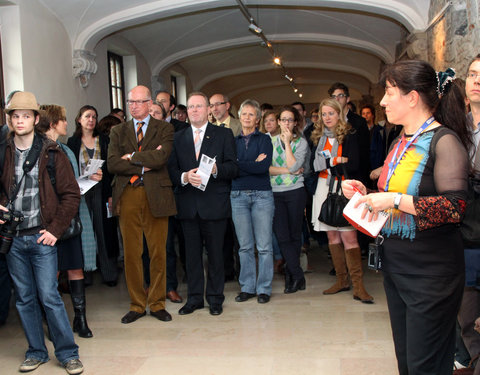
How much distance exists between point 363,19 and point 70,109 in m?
5.30

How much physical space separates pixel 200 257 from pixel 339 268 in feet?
4.16

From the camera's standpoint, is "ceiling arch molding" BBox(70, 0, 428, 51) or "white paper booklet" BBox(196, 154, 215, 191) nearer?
"white paper booklet" BBox(196, 154, 215, 191)

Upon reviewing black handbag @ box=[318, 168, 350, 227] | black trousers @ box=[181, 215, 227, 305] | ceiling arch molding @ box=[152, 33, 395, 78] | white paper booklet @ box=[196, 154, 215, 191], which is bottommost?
black trousers @ box=[181, 215, 227, 305]

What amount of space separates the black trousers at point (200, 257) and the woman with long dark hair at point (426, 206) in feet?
7.51

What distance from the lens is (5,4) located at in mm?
5715

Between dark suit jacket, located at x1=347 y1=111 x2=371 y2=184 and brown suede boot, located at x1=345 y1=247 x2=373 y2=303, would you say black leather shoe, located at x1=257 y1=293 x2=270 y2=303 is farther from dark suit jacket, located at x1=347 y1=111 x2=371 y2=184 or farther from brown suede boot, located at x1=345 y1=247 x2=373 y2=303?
dark suit jacket, located at x1=347 y1=111 x2=371 y2=184

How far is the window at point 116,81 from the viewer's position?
915cm

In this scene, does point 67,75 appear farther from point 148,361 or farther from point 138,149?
point 148,361

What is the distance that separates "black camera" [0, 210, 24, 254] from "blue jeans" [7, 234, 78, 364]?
0.08 meters

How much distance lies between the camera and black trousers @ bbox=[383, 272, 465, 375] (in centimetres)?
190

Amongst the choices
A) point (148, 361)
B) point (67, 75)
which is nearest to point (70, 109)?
point (67, 75)

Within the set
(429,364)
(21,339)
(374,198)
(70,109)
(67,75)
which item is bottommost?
(21,339)

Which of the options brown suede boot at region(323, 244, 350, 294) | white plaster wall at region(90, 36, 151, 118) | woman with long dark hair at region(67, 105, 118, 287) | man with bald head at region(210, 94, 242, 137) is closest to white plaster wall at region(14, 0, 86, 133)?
white plaster wall at region(90, 36, 151, 118)

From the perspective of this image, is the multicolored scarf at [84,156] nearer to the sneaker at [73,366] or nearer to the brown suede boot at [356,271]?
the sneaker at [73,366]
